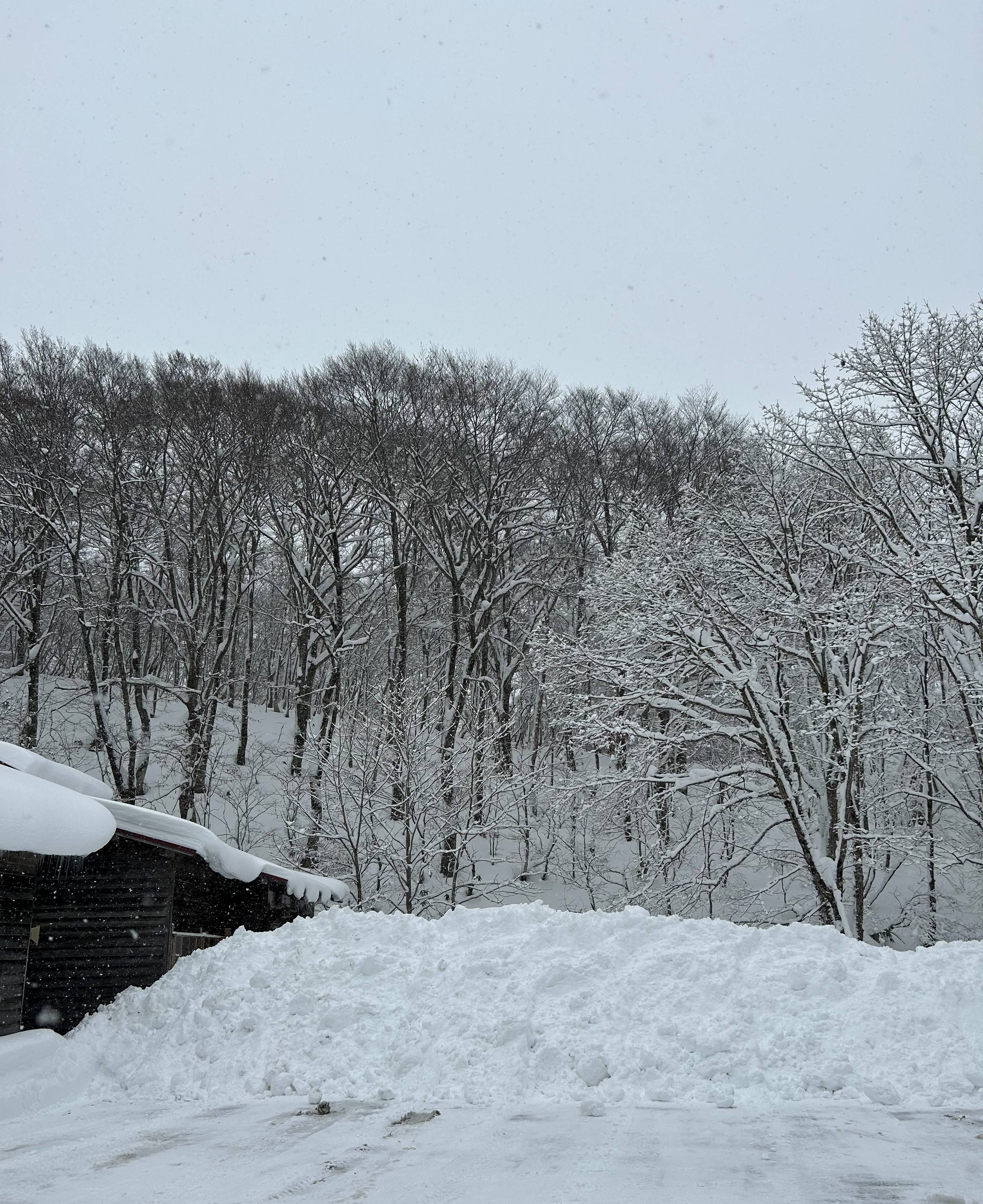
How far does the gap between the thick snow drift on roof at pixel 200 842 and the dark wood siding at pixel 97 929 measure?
266 mm

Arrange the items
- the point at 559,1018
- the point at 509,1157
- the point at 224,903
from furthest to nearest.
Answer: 1. the point at 224,903
2. the point at 559,1018
3. the point at 509,1157

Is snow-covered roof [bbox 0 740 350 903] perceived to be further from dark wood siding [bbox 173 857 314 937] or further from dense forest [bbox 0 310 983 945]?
dense forest [bbox 0 310 983 945]

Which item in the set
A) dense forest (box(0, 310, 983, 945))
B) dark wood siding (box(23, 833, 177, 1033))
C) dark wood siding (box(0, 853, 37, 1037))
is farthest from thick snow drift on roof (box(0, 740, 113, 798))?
dense forest (box(0, 310, 983, 945))

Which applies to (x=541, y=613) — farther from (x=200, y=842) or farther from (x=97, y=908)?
(x=97, y=908)

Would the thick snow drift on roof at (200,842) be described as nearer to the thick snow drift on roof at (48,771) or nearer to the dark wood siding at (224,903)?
the dark wood siding at (224,903)

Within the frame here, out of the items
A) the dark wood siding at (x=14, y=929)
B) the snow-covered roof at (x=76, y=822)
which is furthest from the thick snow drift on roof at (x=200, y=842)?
the dark wood siding at (x=14, y=929)

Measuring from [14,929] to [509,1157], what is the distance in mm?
5661

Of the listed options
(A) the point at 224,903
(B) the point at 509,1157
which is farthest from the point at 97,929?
(B) the point at 509,1157

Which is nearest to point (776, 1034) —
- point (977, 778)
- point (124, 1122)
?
point (124, 1122)

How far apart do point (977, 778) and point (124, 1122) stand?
16.2m

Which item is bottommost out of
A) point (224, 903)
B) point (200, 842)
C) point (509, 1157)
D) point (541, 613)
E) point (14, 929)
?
point (509, 1157)

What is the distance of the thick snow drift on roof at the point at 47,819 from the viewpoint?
8.25m

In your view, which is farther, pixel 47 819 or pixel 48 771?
pixel 48 771

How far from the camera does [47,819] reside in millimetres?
8664
